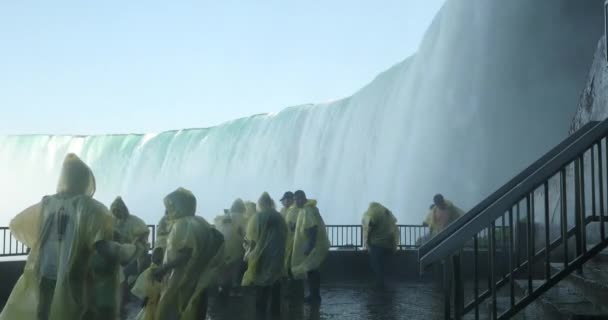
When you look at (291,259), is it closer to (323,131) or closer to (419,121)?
(419,121)

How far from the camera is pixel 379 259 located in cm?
1347

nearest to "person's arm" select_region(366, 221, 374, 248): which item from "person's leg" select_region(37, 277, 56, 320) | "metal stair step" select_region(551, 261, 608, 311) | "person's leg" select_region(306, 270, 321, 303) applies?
"person's leg" select_region(306, 270, 321, 303)

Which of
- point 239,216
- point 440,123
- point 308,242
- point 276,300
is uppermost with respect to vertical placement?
point 440,123

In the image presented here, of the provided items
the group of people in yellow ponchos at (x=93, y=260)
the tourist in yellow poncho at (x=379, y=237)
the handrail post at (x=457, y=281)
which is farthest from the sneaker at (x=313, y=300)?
the handrail post at (x=457, y=281)

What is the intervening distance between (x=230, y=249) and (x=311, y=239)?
6.57ft

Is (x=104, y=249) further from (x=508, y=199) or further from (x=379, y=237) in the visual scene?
(x=379, y=237)

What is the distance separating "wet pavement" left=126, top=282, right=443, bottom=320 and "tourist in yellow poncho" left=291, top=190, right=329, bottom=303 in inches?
14.6

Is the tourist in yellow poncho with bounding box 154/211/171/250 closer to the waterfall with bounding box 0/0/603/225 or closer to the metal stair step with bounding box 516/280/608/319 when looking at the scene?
the metal stair step with bounding box 516/280/608/319

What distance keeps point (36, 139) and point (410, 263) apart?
3775cm

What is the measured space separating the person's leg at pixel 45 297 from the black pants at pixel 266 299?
11.8 feet

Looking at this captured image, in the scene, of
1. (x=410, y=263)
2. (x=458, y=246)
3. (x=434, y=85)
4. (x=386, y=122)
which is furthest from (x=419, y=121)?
(x=458, y=246)

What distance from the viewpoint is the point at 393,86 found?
29.8 m

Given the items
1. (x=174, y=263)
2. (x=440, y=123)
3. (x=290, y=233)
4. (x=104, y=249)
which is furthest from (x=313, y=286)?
(x=440, y=123)

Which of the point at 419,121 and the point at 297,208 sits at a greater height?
the point at 419,121
